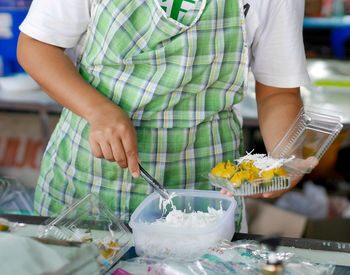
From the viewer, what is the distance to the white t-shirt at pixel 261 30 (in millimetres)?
1379

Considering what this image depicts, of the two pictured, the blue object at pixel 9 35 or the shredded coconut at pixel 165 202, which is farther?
the blue object at pixel 9 35

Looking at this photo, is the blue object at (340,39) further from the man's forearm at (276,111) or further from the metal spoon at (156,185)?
the metal spoon at (156,185)

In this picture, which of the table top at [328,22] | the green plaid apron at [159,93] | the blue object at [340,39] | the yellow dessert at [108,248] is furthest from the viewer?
the table top at [328,22]

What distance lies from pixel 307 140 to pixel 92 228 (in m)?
0.59

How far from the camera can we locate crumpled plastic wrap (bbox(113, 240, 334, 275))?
0.98 metres

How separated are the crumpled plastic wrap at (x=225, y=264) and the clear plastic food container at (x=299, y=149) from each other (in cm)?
13

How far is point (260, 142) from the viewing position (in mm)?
4246

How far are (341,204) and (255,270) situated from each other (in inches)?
98.4

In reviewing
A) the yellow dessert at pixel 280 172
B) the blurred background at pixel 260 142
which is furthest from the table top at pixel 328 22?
the yellow dessert at pixel 280 172

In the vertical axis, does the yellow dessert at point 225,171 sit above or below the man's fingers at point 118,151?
below

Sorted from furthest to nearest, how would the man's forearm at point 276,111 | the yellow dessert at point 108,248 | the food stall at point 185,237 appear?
1. the man's forearm at point 276,111
2. the yellow dessert at point 108,248
3. the food stall at point 185,237

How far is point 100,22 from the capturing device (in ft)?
4.56

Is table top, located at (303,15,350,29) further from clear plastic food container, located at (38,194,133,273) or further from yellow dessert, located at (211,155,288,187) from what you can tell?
clear plastic food container, located at (38,194,133,273)

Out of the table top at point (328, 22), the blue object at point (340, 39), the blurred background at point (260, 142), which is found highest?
the table top at point (328, 22)
